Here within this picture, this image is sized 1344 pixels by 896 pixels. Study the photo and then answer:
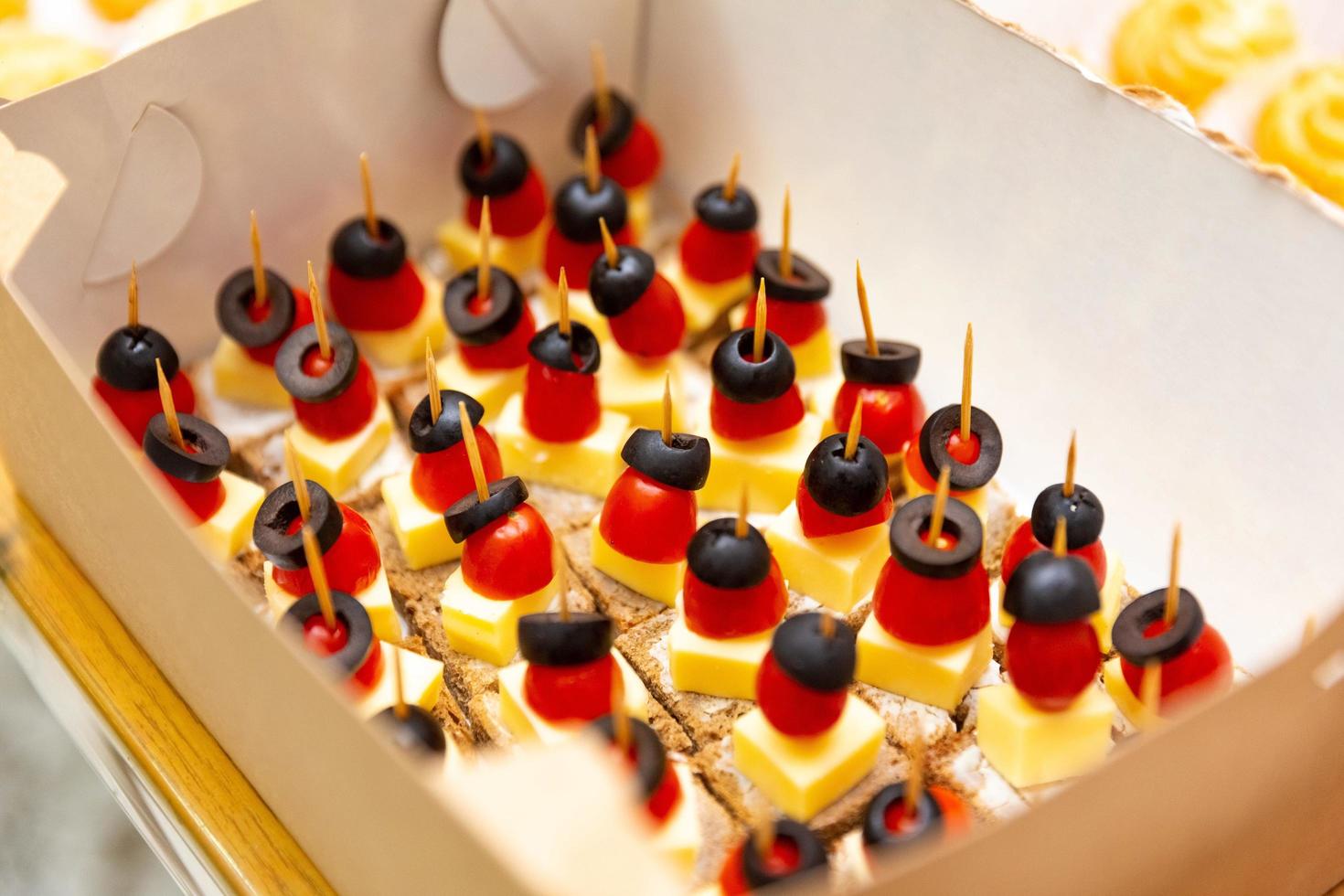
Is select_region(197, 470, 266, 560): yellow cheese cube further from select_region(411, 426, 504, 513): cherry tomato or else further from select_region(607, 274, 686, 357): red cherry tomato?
select_region(607, 274, 686, 357): red cherry tomato

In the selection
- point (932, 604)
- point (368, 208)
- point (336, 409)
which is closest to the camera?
point (932, 604)

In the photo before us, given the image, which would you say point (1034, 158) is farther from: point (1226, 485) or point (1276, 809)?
point (1276, 809)

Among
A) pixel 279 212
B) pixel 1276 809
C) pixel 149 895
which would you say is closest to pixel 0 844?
pixel 149 895

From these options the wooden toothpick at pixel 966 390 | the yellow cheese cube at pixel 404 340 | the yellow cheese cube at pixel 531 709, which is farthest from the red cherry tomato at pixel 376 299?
the wooden toothpick at pixel 966 390

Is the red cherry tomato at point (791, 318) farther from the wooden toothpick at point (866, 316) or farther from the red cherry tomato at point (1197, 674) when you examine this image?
the red cherry tomato at point (1197, 674)

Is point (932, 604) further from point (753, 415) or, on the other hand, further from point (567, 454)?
point (567, 454)

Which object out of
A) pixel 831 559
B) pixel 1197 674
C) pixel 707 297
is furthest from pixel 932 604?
pixel 707 297

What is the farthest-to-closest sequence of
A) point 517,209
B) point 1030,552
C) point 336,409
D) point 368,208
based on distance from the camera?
point 517,209
point 368,208
point 336,409
point 1030,552

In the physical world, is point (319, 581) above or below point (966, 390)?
above
